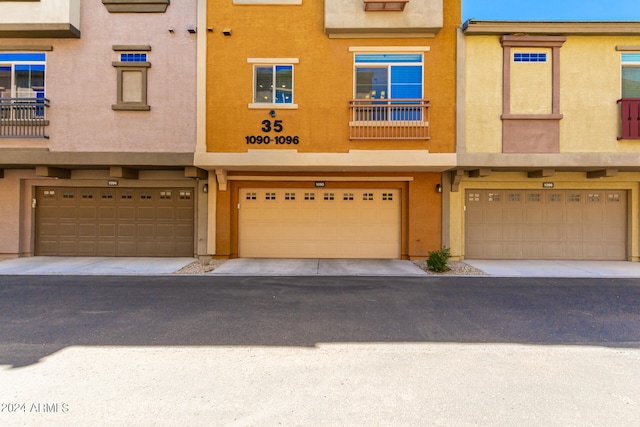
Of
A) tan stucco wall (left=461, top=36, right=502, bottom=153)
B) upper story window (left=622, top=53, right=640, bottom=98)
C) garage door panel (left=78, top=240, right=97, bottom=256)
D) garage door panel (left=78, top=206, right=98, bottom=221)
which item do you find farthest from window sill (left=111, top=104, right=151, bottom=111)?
upper story window (left=622, top=53, right=640, bottom=98)

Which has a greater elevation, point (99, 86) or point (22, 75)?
point (22, 75)

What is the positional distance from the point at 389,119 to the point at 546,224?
21.1ft

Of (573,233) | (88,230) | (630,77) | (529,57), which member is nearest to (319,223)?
(88,230)

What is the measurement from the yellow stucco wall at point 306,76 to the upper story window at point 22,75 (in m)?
5.38

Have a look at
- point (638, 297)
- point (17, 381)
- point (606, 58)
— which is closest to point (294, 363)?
point (17, 381)

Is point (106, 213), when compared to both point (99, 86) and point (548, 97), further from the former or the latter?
point (548, 97)

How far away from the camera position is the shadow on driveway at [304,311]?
4.70 metres

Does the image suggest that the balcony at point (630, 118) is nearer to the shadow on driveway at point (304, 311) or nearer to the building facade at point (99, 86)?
the shadow on driveway at point (304, 311)

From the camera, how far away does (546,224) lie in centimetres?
1126

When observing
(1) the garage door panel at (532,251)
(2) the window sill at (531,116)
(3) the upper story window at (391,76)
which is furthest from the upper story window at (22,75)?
(1) the garage door panel at (532,251)

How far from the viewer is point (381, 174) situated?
438 inches

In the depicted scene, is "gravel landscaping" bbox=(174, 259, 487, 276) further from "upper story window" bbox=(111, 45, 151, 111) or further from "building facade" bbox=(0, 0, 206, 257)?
"upper story window" bbox=(111, 45, 151, 111)

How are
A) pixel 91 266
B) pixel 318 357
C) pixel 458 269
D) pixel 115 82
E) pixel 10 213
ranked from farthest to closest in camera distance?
1. pixel 10 213
2. pixel 115 82
3. pixel 91 266
4. pixel 458 269
5. pixel 318 357

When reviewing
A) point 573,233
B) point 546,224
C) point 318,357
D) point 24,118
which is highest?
point 24,118
